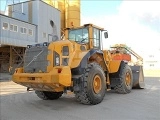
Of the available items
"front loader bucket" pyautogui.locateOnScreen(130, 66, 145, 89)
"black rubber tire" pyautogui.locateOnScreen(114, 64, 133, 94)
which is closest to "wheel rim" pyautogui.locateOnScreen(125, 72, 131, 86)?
"black rubber tire" pyautogui.locateOnScreen(114, 64, 133, 94)

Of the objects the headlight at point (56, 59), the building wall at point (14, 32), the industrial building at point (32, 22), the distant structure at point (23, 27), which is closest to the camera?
the headlight at point (56, 59)

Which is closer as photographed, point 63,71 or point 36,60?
point 63,71

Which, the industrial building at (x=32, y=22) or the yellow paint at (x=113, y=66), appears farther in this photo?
the industrial building at (x=32, y=22)

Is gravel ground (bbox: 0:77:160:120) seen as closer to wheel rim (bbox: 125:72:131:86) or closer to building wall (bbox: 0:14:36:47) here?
wheel rim (bbox: 125:72:131:86)

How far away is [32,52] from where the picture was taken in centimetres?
851

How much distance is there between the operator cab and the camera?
962cm

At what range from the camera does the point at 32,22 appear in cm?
2822

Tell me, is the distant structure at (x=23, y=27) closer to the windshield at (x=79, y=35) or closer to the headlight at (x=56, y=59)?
the windshield at (x=79, y=35)

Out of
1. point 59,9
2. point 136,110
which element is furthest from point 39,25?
point 136,110

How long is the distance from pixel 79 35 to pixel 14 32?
1654 cm

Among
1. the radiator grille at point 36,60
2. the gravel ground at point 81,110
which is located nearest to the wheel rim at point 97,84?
the gravel ground at point 81,110

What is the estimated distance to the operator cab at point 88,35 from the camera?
31.6 feet

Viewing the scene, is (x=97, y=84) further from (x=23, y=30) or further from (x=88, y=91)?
(x=23, y=30)

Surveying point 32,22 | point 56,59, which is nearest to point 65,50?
point 56,59
